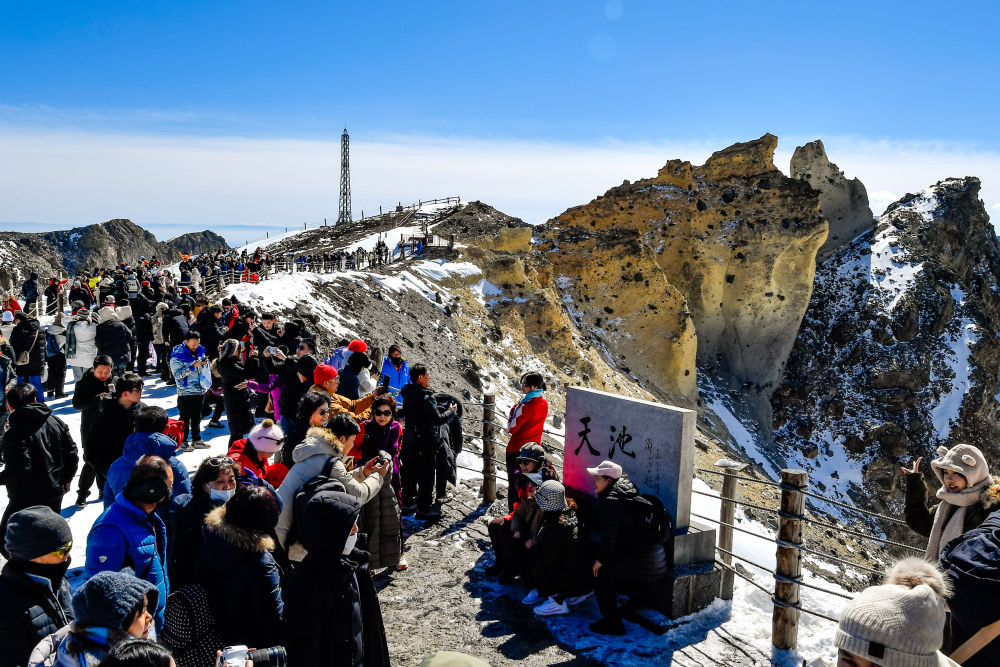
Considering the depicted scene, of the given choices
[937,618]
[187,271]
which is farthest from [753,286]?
[937,618]

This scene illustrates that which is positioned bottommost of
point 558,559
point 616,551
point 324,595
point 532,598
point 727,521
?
point 532,598

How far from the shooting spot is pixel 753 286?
42.1 m

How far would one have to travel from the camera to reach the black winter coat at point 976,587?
3178 mm

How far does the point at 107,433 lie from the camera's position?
6.20 meters

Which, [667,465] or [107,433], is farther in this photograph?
[107,433]

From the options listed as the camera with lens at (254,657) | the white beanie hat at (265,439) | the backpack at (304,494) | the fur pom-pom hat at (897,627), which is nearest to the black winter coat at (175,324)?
the white beanie hat at (265,439)

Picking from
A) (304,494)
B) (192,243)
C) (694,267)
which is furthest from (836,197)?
(192,243)

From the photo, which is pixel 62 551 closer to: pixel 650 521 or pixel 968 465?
pixel 650 521

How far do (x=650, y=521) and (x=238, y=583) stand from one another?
3.21 metres

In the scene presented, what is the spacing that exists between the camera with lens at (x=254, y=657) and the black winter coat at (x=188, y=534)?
114 centimetres

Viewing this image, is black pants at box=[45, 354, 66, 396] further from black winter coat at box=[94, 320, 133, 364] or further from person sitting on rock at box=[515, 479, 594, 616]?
person sitting on rock at box=[515, 479, 594, 616]

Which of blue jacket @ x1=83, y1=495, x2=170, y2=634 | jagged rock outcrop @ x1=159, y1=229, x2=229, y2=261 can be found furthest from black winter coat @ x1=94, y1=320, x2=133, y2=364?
jagged rock outcrop @ x1=159, y1=229, x2=229, y2=261

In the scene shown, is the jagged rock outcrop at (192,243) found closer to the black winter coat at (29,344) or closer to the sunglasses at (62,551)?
the black winter coat at (29,344)

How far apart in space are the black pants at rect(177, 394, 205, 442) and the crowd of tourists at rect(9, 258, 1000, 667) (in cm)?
15
